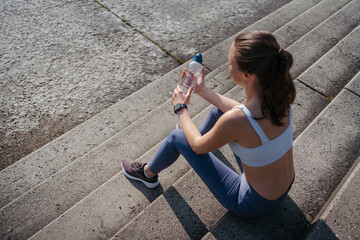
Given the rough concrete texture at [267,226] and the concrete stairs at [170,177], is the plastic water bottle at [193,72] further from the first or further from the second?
the rough concrete texture at [267,226]

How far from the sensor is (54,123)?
364 centimetres

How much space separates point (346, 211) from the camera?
208 cm

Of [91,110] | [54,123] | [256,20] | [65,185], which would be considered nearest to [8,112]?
[54,123]

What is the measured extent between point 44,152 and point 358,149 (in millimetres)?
3246

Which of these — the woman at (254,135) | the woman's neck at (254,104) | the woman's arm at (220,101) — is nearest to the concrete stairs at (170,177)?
the woman at (254,135)

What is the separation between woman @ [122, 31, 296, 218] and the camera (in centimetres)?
163

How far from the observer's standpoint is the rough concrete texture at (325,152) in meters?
2.31

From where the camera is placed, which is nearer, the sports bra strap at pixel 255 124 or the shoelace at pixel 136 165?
the sports bra strap at pixel 255 124

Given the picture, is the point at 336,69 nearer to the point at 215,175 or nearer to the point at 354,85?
the point at 354,85

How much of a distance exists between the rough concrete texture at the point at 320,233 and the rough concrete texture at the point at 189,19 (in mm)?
3158

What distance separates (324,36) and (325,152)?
246cm

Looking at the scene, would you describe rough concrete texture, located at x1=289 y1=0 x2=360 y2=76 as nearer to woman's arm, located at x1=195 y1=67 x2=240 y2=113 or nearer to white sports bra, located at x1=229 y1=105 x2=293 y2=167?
woman's arm, located at x1=195 y1=67 x2=240 y2=113

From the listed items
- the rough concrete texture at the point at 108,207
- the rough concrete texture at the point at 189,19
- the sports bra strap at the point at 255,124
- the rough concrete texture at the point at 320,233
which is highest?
the sports bra strap at the point at 255,124

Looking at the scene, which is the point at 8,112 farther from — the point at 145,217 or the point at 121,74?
the point at 145,217
